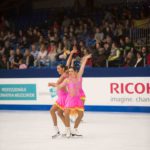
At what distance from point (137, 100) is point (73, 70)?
5499 millimetres

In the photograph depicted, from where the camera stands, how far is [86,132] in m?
11.1

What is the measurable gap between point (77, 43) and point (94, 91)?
276 centimetres

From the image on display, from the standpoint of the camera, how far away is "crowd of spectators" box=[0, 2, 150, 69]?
Answer: 1631 cm

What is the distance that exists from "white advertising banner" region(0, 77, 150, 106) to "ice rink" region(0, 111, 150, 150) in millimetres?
644

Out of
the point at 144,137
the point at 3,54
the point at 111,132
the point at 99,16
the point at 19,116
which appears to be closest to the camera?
the point at 144,137

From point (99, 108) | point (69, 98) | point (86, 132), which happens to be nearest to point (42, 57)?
point (99, 108)

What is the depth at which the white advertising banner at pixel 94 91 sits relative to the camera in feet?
50.0

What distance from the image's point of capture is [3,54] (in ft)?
63.1

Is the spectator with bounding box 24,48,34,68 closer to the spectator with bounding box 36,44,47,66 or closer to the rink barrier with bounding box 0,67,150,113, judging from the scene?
the spectator with bounding box 36,44,47,66

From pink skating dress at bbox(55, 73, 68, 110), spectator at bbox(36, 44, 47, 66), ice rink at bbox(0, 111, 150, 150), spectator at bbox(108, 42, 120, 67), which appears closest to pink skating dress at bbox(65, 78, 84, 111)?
pink skating dress at bbox(55, 73, 68, 110)

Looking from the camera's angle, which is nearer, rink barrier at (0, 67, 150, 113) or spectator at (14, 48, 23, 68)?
rink barrier at (0, 67, 150, 113)

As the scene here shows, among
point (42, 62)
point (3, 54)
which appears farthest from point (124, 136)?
Result: point (3, 54)

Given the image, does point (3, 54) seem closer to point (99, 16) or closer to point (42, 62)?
point (42, 62)

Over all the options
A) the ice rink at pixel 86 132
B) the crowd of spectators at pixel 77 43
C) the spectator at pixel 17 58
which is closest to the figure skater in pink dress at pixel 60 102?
the ice rink at pixel 86 132
